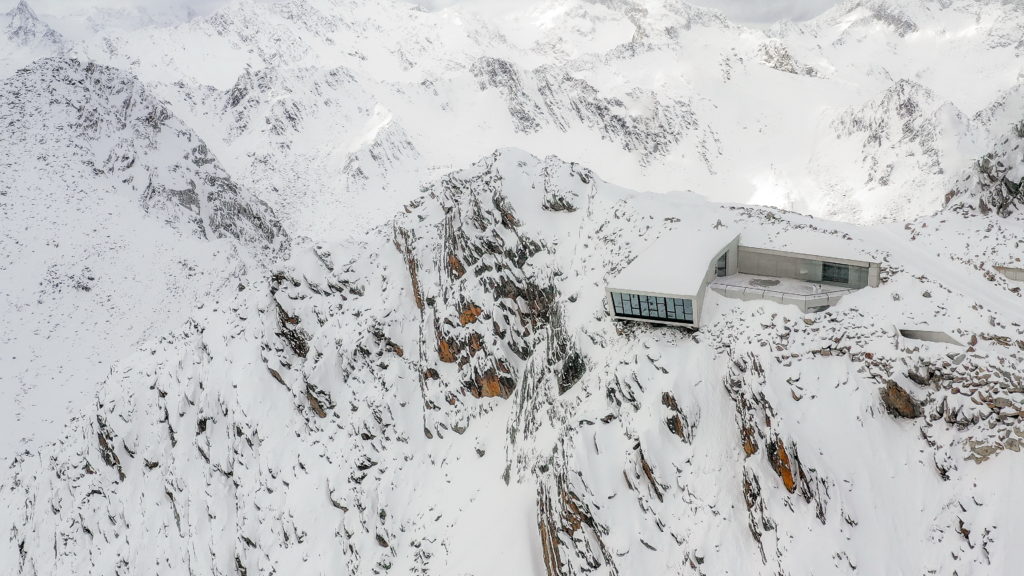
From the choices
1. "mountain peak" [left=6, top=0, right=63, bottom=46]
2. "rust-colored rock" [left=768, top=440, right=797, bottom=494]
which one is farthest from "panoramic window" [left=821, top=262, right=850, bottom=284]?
"mountain peak" [left=6, top=0, right=63, bottom=46]

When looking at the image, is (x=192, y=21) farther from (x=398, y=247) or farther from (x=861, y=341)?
(x=861, y=341)

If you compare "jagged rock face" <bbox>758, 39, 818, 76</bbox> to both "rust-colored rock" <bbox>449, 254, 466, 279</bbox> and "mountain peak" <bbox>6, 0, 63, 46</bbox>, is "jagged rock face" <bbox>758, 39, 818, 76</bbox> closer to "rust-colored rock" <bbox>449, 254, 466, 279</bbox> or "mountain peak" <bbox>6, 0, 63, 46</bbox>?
"rust-colored rock" <bbox>449, 254, 466, 279</bbox>

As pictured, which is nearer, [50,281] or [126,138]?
[50,281]

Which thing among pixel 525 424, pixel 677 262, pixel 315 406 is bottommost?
pixel 315 406

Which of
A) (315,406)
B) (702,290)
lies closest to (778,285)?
(702,290)

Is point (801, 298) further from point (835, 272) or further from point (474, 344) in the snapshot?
point (474, 344)

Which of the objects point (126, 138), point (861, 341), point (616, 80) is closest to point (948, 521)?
point (861, 341)
